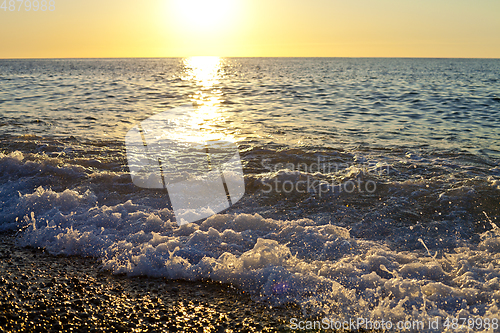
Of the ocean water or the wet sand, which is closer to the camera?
the wet sand

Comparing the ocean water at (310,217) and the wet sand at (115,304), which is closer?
the wet sand at (115,304)

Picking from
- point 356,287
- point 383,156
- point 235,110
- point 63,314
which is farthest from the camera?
point 235,110

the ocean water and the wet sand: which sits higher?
the ocean water

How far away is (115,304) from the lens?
3.33 meters

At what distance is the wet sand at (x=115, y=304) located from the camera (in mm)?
3043

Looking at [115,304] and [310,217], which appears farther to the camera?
[310,217]

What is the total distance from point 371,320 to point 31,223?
16.2 feet

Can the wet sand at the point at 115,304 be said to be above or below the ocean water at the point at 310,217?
below

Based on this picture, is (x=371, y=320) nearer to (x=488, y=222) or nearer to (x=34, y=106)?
(x=488, y=222)

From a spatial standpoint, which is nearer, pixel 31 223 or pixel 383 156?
pixel 31 223

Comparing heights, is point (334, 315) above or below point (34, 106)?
below

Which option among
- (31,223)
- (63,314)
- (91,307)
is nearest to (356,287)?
(91,307)

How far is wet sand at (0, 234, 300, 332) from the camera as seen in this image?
9.98 ft

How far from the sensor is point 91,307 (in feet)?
10.7
